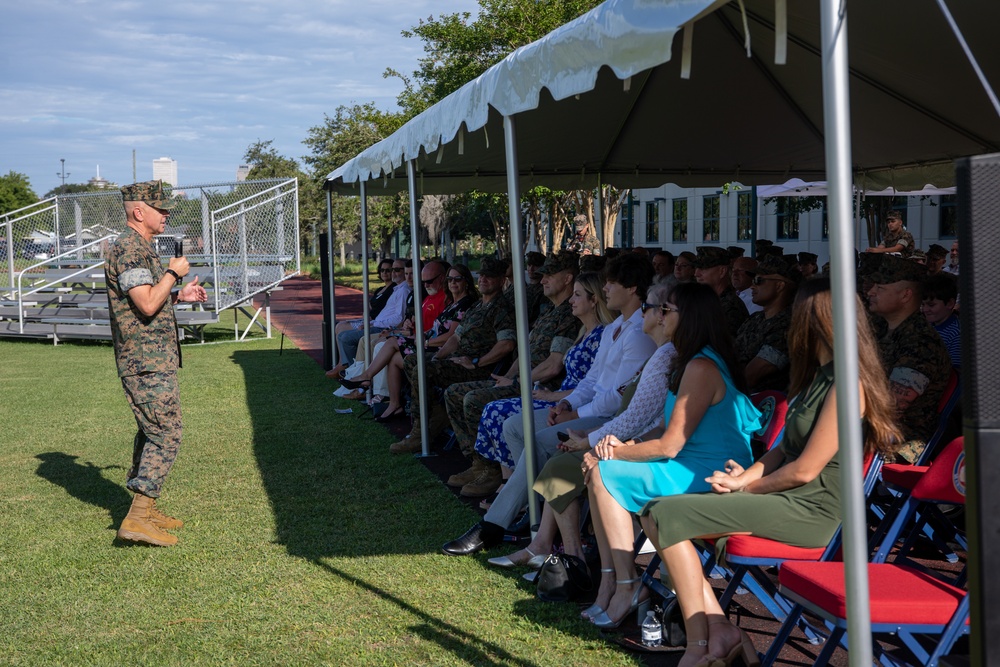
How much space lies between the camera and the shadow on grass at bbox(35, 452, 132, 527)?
6372 mm

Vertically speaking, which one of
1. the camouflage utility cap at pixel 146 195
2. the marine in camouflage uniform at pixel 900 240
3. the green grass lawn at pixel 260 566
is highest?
the camouflage utility cap at pixel 146 195

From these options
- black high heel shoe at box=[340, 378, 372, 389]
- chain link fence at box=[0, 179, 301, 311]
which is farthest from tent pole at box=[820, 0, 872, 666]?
chain link fence at box=[0, 179, 301, 311]

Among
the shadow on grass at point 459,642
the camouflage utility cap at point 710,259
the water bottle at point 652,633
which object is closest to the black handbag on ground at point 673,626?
the water bottle at point 652,633

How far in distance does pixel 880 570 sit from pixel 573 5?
A: 53.5 ft

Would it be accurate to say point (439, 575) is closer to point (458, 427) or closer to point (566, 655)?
point (566, 655)

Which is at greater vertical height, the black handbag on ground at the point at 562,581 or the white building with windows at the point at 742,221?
the white building with windows at the point at 742,221

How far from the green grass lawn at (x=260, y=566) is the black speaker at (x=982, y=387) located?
2142 mm

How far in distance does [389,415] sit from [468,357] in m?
1.71

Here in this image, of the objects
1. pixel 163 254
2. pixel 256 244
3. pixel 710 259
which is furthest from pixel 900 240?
pixel 163 254

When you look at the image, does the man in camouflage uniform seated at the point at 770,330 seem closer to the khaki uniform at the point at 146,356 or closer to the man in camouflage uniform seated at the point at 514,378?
the man in camouflage uniform seated at the point at 514,378

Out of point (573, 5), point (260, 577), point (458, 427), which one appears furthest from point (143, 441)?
point (573, 5)

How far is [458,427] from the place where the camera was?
21.6 feet

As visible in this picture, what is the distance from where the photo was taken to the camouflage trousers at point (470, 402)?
621 centimetres

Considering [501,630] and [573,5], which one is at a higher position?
[573,5]
